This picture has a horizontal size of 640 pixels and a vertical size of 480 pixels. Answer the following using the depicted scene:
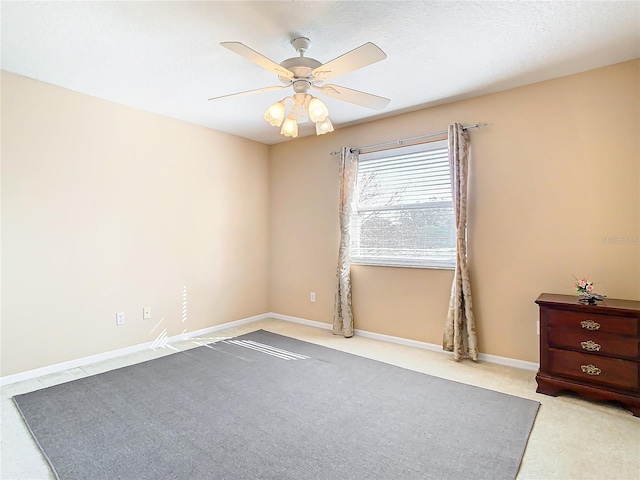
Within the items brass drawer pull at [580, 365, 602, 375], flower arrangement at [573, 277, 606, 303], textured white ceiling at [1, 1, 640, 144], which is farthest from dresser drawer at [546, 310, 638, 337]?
textured white ceiling at [1, 1, 640, 144]

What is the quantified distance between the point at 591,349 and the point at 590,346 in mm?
20

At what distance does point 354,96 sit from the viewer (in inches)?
95.3

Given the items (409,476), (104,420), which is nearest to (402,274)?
(409,476)

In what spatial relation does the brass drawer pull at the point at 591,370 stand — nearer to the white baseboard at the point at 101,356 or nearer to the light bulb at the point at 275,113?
the light bulb at the point at 275,113

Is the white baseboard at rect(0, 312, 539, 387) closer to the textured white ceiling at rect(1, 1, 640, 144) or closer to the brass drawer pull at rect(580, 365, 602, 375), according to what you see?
the brass drawer pull at rect(580, 365, 602, 375)

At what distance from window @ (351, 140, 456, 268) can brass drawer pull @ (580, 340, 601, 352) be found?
1.26 meters

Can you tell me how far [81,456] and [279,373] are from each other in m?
1.46

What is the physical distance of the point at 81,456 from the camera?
1.83m

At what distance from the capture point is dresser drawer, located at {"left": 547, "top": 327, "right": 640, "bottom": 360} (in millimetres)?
2268

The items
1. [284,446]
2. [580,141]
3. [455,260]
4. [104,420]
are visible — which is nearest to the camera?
[284,446]

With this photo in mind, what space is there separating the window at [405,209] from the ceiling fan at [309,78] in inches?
53.2

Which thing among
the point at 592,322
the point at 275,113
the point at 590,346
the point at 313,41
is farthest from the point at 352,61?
the point at 590,346

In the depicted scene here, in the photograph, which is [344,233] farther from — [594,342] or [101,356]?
[101,356]

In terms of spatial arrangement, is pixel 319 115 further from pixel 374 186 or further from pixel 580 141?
pixel 580 141
